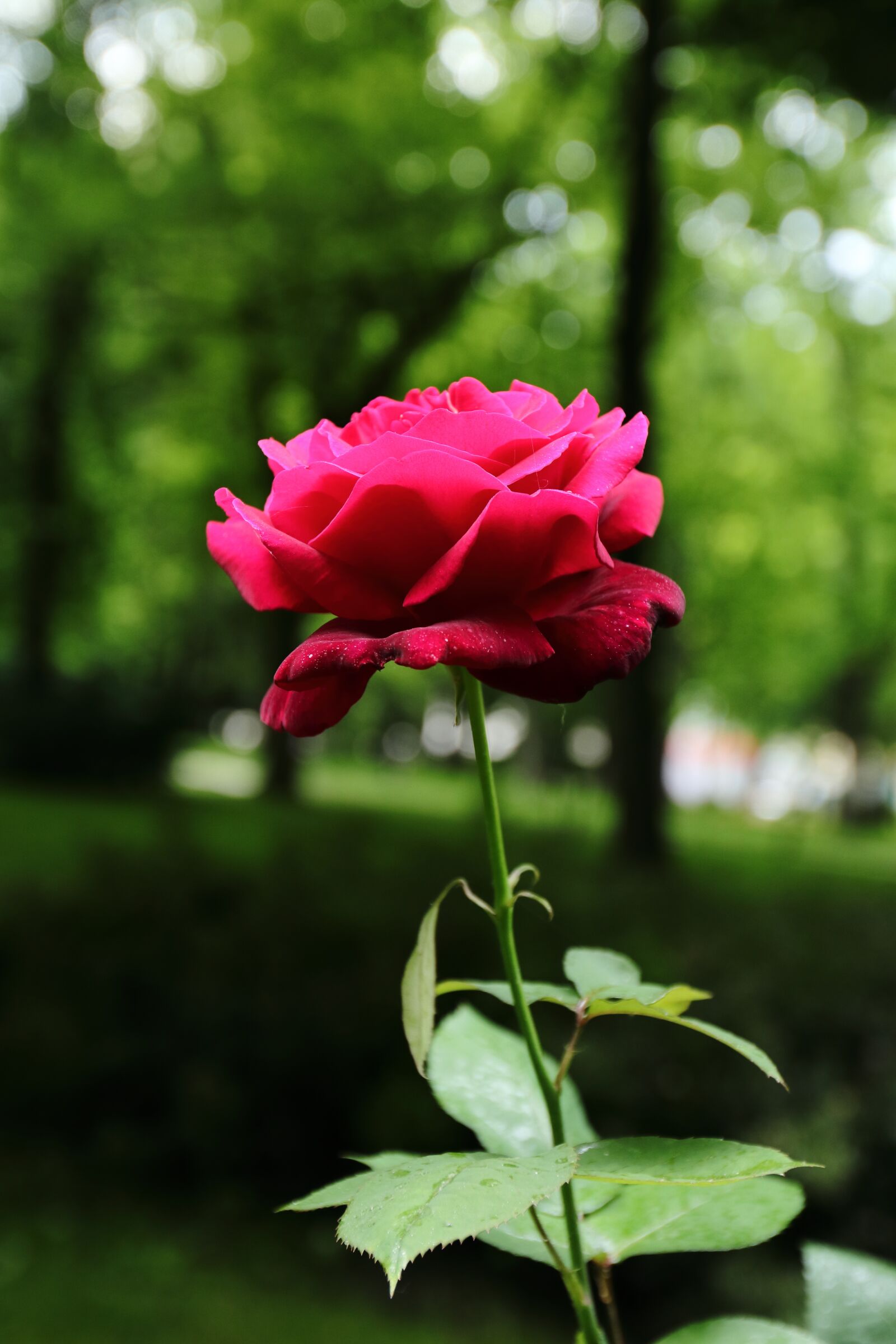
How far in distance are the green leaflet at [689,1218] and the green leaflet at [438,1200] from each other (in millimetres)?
220

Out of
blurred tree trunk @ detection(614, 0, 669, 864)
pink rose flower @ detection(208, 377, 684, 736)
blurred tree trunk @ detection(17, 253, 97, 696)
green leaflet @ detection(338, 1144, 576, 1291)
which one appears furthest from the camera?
blurred tree trunk @ detection(17, 253, 97, 696)

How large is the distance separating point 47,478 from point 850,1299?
13.7 m

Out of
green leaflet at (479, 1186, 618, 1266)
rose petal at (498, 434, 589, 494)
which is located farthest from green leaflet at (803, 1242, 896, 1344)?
rose petal at (498, 434, 589, 494)

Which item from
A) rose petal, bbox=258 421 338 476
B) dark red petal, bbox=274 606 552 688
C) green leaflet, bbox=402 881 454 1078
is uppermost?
rose petal, bbox=258 421 338 476

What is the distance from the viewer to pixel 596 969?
0.79 meters

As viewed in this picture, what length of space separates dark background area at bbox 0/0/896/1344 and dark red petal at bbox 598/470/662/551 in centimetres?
58

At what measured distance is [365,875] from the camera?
21.0ft

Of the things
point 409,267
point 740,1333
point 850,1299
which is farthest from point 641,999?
point 409,267

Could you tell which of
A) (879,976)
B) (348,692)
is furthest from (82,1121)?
(348,692)

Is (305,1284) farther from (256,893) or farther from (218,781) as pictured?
(218,781)

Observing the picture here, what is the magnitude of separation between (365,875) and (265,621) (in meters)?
6.80

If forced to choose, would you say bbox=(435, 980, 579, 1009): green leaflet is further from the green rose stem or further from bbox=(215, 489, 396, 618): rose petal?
bbox=(215, 489, 396, 618): rose petal

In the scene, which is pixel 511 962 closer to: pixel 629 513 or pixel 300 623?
pixel 629 513

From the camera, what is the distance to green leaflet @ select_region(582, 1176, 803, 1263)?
710 mm
